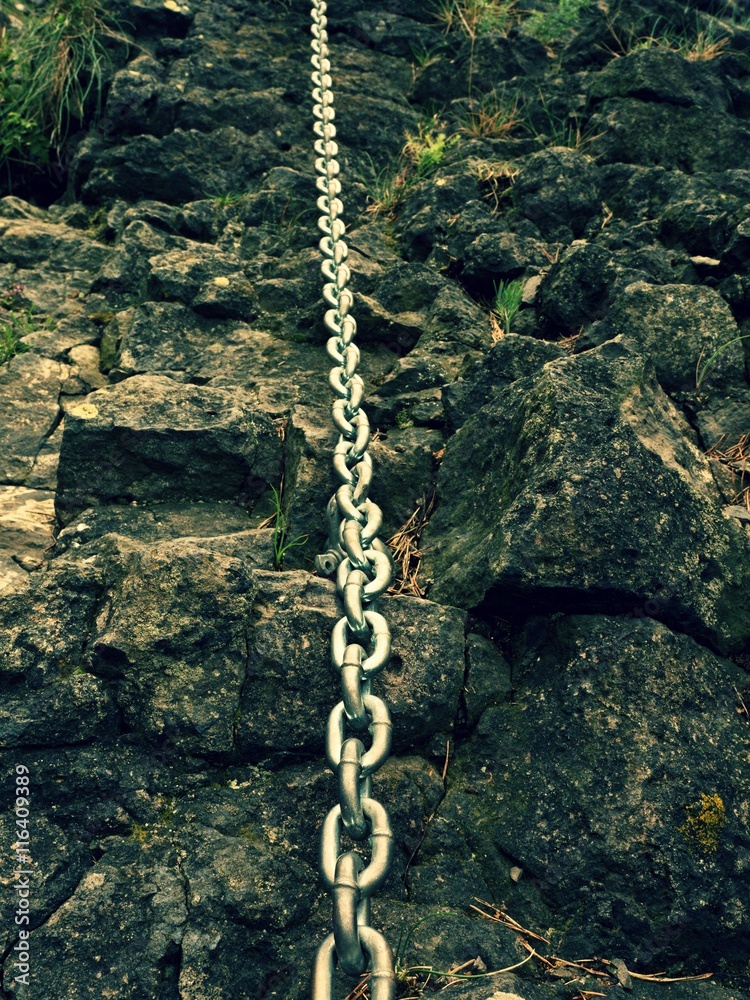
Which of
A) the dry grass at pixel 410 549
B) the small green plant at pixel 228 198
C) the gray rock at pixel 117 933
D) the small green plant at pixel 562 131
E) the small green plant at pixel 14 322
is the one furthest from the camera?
the small green plant at pixel 562 131

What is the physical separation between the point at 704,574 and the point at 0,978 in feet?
5.43

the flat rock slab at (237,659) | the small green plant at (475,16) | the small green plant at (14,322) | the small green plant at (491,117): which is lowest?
the small green plant at (14,322)

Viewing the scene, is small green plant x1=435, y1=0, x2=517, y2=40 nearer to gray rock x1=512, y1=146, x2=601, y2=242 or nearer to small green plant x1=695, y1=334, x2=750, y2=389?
gray rock x1=512, y1=146, x2=601, y2=242

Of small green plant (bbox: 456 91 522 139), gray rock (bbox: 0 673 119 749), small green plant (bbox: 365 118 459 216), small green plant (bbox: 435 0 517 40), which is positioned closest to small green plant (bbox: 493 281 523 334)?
small green plant (bbox: 365 118 459 216)

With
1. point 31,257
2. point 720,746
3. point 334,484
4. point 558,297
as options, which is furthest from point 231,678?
point 31,257

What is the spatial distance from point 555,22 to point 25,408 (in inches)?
142

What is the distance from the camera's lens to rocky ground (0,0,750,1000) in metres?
1.54

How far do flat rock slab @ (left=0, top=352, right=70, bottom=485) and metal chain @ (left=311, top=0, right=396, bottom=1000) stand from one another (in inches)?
39.3

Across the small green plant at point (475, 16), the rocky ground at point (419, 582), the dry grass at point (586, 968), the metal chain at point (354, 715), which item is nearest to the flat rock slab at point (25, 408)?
the rocky ground at point (419, 582)

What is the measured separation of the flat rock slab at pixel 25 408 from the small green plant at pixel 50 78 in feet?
5.08

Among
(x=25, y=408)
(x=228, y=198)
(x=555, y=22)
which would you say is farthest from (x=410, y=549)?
(x=555, y=22)

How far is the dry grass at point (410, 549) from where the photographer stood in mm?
2086

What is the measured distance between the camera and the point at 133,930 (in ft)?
4.87

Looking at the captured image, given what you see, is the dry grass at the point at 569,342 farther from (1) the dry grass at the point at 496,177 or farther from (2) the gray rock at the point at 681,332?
(1) the dry grass at the point at 496,177
